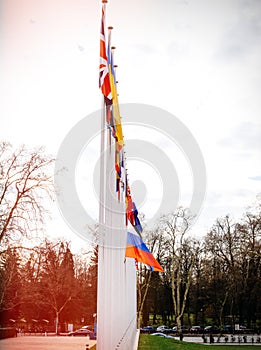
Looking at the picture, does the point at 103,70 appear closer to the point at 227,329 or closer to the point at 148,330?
the point at 148,330

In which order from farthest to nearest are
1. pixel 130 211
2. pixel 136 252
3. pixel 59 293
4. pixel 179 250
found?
pixel 179 250 → pixel 59 293 → pixel 130 211 → pixel 136 252

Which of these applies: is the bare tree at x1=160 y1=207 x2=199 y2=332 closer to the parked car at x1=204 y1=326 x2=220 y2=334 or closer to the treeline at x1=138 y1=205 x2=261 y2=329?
the treeline at x1=138 y1=205 x2=261 y2=329

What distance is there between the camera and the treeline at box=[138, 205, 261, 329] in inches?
730

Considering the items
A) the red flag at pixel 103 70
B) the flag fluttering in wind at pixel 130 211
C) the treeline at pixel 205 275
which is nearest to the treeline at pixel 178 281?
the treeline at pixel 205 275

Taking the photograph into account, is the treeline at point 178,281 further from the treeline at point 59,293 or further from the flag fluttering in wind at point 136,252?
the flag fluttering in wind at point 136,252

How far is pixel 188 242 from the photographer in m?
19.5

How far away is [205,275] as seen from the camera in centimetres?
1978

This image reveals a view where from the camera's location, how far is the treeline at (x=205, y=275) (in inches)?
730

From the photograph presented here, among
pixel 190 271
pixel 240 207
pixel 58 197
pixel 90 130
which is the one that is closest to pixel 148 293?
pixel 190 271

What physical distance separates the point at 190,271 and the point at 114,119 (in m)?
Answer: 15.2

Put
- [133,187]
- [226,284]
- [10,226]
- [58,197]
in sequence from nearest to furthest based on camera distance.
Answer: [10,226]
[58,197]
[133,187]
[226,284]

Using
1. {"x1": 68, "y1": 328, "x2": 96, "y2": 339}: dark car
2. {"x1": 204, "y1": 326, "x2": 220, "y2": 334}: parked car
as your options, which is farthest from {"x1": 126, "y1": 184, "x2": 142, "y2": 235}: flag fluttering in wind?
{"x1": 204, "y1": 326, "x2": 220, "y2": 334}: parked car

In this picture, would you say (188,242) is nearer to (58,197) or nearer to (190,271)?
(190,271)

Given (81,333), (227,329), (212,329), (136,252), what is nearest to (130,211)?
(136,252)
